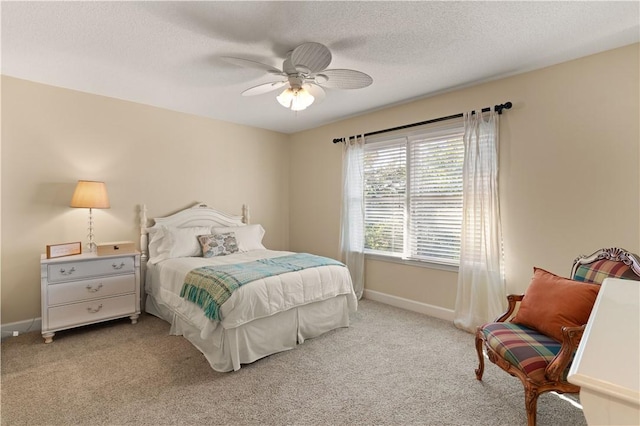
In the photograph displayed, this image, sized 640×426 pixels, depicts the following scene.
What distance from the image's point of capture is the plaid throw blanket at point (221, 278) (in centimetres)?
251

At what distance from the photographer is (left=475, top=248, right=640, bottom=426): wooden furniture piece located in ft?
5.47

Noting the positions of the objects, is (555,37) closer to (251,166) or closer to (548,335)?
(548,335)

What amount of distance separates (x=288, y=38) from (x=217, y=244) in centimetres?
252

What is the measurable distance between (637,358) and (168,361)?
289 centimetres

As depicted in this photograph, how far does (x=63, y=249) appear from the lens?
124 inches

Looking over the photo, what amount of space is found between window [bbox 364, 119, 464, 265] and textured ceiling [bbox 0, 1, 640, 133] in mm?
640

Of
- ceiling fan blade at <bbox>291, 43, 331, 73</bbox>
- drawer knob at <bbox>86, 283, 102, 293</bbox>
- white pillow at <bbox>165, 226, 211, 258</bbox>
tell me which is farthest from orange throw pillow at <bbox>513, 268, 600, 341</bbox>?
drawer knob at <bbox>86, 283, 102, 293</bbox>

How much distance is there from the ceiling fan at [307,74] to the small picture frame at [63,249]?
238 centimetres

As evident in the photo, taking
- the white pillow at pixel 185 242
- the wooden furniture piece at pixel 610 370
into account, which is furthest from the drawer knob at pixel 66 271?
the wooden furniture piece at pixel 610 370

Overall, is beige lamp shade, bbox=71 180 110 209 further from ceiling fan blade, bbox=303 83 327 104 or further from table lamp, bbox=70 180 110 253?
ceiling fan blade, bbox=303 83 327 104

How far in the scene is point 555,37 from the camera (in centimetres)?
238

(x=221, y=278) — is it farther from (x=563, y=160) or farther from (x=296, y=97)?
(x=563, y=160)

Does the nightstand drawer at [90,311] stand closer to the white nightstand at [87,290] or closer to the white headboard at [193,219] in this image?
the white nightstand at [87,290]

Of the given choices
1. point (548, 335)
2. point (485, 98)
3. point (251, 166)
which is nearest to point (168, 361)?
point (548, 335)
